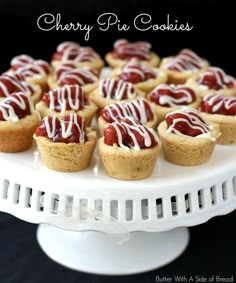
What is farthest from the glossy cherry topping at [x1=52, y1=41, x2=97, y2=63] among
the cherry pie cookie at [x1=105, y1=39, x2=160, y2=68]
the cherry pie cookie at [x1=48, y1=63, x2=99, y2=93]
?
the cherry pie cookie at [x1=48, y1=63, x2=99, y2=93]

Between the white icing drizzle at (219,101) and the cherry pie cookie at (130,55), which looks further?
the cherry pie cookie at (130,55)

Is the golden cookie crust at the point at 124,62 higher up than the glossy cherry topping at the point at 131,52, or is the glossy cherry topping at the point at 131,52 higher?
the glossy cherry topping at the point at 131,52

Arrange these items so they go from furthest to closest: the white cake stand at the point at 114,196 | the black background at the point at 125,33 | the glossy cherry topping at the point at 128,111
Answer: the black background at the point at 125,33 → the glossy cherry topping at the point at 128,111 → the white cake stand at the point at 114,196

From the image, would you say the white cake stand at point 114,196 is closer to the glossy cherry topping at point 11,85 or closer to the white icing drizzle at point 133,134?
the white icing drizzle at point 133,134

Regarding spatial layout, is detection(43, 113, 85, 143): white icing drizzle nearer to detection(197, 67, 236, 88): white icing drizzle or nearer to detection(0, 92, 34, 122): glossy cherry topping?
detection(0, 92, 34, 122): glossy cherry topping

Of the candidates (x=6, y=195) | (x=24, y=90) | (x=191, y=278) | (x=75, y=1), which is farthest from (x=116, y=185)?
(x=75, y=1)

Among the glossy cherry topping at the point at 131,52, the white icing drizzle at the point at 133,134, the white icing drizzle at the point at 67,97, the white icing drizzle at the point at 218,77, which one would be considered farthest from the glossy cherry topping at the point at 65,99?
the glossy cherry topping at the point at 131,52

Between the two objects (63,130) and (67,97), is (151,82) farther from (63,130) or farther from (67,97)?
(63,130)
